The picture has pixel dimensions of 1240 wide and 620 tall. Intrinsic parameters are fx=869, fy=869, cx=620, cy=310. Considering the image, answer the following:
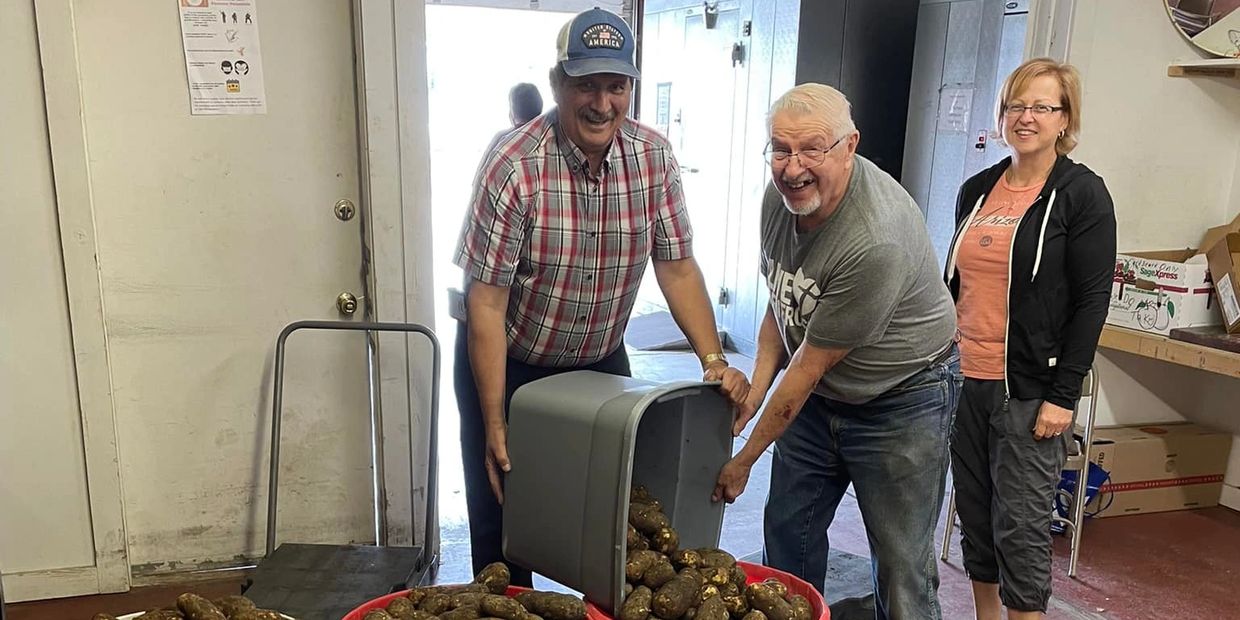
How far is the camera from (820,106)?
1.45 m


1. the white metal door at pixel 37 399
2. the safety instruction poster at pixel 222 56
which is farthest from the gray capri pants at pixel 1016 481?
the white metal door at pixel 37 399

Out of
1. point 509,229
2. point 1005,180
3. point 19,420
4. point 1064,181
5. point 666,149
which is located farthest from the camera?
point 19,420

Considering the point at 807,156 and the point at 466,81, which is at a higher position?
the point at 466,81

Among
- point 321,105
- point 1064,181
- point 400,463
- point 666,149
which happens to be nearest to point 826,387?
point 666,149

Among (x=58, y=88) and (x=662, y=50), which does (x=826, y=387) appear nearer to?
(x=58, y=88)

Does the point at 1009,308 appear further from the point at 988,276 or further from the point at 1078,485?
the point at 1078,485

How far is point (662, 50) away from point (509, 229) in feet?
14.3

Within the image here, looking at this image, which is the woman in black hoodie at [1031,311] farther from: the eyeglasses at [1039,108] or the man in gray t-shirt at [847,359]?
the man in gray t-shirt at [847,359]

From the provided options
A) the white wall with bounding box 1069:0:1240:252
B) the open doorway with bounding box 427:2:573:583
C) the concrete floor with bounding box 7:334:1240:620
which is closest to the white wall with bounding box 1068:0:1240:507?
the white wall with bounding box 1069:0:1240:252

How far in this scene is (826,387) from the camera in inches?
67.0

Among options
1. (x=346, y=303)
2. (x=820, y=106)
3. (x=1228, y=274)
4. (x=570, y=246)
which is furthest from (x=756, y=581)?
(x=1228, y=274)

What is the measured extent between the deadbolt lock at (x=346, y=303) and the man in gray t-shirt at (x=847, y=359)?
3.75 feet

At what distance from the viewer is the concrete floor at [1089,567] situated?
7.66ft

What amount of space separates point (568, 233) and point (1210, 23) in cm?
250
